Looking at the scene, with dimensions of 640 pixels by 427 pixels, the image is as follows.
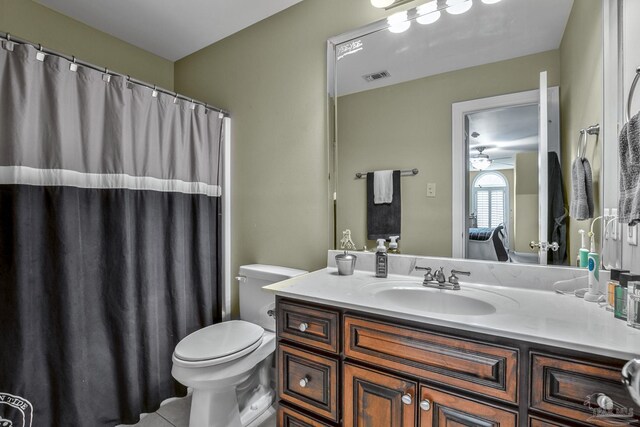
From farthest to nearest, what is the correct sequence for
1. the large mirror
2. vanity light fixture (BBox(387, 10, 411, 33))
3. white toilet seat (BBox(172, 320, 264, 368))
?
vanity light fixture (BBox(387, 10, 411, 33)) → white toilet seat (BBox(172, 320, 264, 368)) → the large mirror

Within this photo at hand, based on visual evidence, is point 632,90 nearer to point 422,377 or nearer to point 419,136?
point 419,136

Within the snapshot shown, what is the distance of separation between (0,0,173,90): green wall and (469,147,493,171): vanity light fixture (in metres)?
2.55

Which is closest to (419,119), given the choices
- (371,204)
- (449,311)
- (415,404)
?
(371,204)

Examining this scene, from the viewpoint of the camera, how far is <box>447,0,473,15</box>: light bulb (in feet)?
4.49

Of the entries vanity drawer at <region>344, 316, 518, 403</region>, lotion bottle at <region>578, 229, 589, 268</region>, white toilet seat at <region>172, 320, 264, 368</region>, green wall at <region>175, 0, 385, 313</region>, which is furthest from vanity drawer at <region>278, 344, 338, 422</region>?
lotion bottle at <region>578, 229, 589, 268</region>

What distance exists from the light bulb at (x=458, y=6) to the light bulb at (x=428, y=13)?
0.18 ft

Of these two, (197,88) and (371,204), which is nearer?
(371,204)

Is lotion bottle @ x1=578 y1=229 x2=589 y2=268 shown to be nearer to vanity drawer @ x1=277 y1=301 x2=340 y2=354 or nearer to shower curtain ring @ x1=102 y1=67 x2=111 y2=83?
vanity drawer @ x1=277 y1=301 x2=340 y2=354

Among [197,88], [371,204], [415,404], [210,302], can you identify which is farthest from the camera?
[197,88]

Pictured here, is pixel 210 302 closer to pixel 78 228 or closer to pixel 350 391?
pixel 78 228

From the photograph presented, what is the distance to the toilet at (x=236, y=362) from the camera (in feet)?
4.58

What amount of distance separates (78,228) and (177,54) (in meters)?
1.73

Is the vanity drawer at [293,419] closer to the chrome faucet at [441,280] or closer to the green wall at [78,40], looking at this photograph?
the chrome faucet at [441,280]

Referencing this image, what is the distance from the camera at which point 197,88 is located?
2447mm
